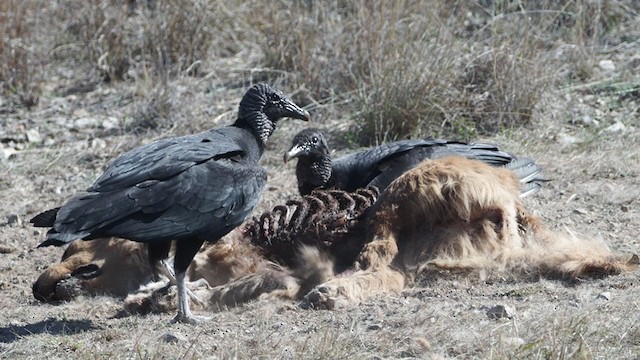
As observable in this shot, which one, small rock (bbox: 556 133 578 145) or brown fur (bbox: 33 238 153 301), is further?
small rock (bbox: 556 133 578 145)

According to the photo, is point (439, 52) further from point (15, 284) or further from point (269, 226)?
point (15, 284)

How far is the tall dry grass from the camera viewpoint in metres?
8.00

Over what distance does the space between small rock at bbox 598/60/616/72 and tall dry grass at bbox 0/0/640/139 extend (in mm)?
174

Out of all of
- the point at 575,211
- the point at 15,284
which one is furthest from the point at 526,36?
the point at 15,284

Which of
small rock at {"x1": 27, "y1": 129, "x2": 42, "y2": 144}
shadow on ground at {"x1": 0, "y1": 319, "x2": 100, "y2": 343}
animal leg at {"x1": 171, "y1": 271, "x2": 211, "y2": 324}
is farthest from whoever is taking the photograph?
small rock at {"x1": 27, "y1": 129, "x2": 42, "y2": 144}

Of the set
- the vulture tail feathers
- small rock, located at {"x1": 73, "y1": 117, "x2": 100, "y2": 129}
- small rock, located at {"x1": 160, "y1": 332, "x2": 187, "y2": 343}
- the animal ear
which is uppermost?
the vulture tail feathers

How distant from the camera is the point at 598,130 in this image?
321 inches

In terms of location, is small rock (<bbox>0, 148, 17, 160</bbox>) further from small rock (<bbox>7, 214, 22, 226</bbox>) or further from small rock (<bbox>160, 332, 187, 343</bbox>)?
small rock (<bbox>160, 332, 187, 343</bbox>)

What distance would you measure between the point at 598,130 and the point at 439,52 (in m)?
1.36

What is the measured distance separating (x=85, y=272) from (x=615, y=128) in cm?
436

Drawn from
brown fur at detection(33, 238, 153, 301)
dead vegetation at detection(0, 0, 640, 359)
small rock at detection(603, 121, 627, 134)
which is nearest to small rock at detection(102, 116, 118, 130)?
dead vegetation at detection(0, 0, 640, 359)

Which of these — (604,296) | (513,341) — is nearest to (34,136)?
(604,296)

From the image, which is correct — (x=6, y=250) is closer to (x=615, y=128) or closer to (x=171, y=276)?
(x=171, y=276)

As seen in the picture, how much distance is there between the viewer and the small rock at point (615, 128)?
8062mm
